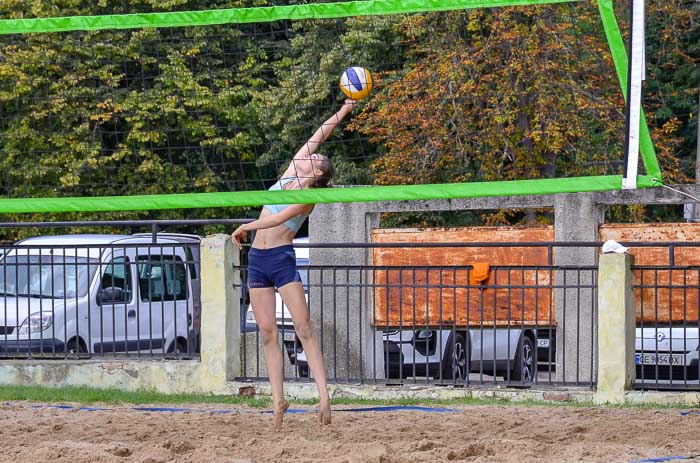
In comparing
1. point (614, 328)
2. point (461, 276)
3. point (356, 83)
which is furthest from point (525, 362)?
point (356, 83)

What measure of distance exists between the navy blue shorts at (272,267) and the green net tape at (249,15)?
5.23 ft

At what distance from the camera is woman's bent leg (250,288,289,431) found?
7305mm

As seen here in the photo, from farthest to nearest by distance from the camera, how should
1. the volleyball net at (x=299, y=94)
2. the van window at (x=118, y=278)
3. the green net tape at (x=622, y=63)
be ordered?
the van window at (x=118, y=278), the volleyball net at (x=299, y=94), the green net tape at (x=622, y=63)

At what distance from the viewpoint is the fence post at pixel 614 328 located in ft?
31.3

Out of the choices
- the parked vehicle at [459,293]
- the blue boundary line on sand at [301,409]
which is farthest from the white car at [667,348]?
the blue boundary line on sand at [301,409]

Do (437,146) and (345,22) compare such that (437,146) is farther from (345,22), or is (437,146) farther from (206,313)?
(345,22)

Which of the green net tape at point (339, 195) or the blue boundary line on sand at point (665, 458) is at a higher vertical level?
the green net tape at point (339, 195)

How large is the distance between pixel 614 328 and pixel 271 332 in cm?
368

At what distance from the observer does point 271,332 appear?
292 inches

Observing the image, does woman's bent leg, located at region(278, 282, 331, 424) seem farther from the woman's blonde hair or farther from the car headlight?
the car headlight

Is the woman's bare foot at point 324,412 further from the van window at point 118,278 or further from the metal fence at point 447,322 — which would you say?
the van window at point 118,278

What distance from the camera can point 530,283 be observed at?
485 inches

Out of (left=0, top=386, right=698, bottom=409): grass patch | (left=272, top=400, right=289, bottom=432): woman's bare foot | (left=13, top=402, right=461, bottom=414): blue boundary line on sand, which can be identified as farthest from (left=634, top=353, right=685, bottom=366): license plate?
(left=272, top=400, right=289, bottom=432): woman's bare foot

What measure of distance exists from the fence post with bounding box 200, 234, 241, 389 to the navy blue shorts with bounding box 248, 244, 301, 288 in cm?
302
